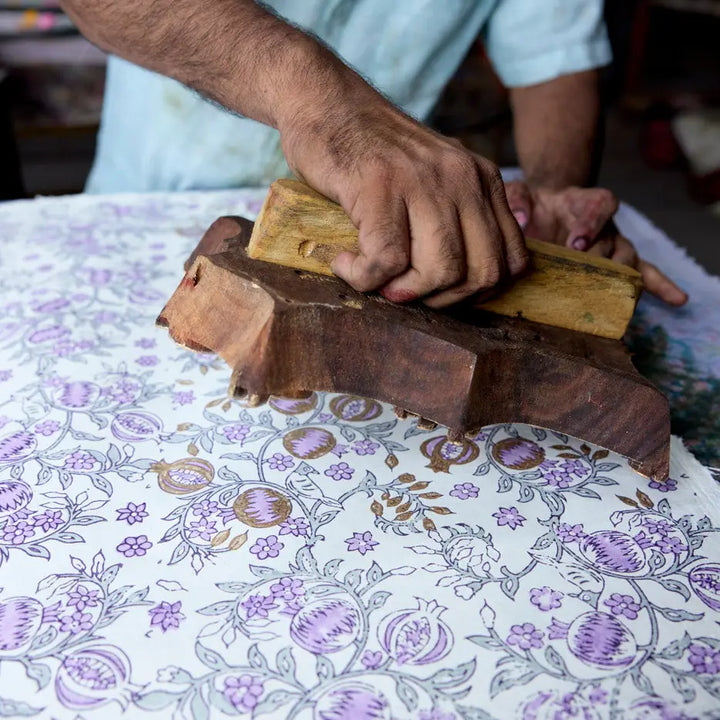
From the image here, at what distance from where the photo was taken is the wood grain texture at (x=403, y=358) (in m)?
0.66

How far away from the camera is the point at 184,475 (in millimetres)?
752

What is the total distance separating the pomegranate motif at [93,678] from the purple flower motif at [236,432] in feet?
0.93

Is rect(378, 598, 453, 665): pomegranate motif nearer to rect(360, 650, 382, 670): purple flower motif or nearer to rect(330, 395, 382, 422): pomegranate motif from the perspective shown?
rect(360, 650, 382, 670): purple flower motif

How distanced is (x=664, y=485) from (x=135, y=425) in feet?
1.92

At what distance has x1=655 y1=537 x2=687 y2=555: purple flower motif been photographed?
71 centimetres

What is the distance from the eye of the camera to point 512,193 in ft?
4.10

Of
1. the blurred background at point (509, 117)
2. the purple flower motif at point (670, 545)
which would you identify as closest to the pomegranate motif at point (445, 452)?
the purple flower motif at point (670, 545)

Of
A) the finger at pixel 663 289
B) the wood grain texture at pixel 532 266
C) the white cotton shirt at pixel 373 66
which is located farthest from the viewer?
the white cotton shirt at pixel 373 66

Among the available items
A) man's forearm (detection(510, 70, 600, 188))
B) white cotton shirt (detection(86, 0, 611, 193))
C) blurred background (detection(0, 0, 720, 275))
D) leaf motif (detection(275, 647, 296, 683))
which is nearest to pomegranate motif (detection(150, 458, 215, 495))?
leaf motif (detection(275, 647, 296, 683))

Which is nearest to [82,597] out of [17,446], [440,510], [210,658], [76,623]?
[76,623]

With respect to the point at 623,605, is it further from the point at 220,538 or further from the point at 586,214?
the point at 586,214

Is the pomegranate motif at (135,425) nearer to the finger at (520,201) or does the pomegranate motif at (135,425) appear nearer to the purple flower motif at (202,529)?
the purple flower motif at (202,529)

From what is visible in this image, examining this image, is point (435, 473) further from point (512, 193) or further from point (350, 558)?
point (512, 193)

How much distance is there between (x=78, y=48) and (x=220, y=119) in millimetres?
2208
